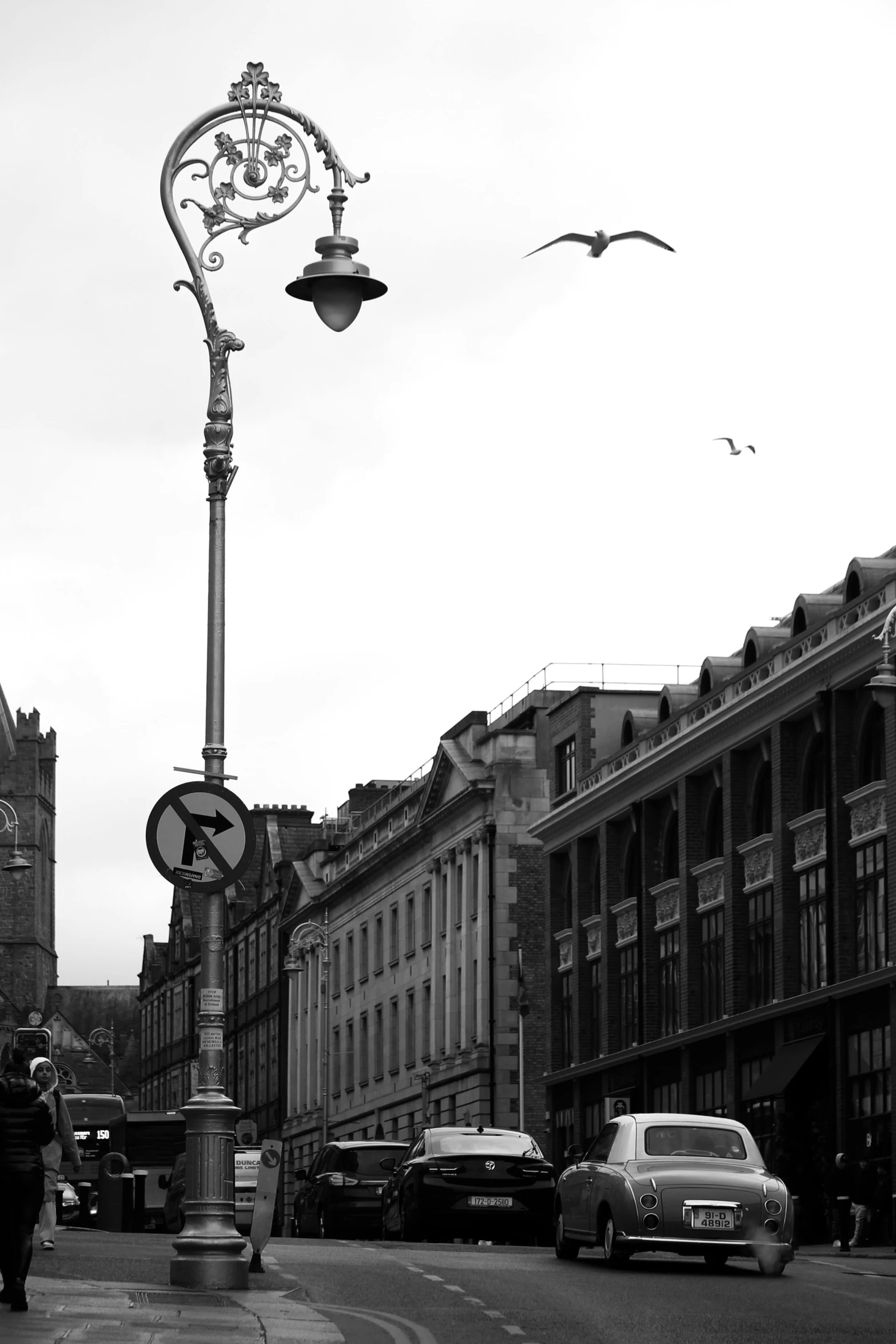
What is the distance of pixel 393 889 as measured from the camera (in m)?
85.2

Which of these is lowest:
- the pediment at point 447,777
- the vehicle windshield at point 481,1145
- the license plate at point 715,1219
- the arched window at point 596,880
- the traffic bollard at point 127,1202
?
the traffic bollard at point 127,1202

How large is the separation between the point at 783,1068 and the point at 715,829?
8.68 m

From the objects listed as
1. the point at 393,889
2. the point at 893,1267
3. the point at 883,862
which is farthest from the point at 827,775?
the point at 393,889

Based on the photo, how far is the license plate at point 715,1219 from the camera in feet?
69.8

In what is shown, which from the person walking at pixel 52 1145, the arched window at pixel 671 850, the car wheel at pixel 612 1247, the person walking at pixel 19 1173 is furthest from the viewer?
the arched window at pixel 671 850

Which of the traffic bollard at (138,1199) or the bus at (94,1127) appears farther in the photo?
the bus at (94,1127)

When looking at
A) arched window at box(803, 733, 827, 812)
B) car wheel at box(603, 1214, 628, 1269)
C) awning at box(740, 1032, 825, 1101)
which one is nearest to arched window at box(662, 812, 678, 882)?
arched window at box(803, 733, 827, 812)

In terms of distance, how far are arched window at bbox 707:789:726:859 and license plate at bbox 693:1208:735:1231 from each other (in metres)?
34.0

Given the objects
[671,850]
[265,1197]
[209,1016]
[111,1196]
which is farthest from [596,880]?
[209,1016]

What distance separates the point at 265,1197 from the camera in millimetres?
19125

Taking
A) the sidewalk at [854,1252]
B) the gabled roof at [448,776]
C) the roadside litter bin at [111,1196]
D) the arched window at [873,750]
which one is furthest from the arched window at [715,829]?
the roadside litter bin at [111,1196]

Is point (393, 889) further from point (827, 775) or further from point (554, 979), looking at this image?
point (827, 775)

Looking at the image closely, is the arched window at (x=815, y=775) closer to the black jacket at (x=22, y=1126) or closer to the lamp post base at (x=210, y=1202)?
the lamp post base at (x=210, y=1202)

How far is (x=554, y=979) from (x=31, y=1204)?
52.1 meters
